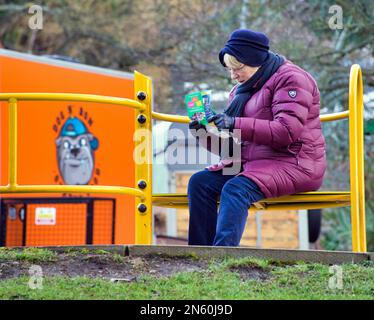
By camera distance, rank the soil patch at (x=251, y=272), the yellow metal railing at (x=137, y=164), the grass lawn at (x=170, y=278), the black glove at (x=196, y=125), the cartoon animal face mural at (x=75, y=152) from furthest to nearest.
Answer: the cartoon animal face mural at (x=75, y=152) → the yellow metal railing at (x=137, y=164) → the black glove at (x=196, y=125) → the soil patch at (x=251, y=272) → the grass lawn at (x=170, y=278)

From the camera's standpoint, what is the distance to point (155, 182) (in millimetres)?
12953

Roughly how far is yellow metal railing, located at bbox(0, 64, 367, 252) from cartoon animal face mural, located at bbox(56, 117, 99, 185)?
11.0 feet

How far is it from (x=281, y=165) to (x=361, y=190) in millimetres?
637

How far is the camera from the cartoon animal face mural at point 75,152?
982 cm

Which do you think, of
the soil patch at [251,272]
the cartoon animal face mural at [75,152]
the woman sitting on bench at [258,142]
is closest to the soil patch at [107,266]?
the soil patch at [251,272]

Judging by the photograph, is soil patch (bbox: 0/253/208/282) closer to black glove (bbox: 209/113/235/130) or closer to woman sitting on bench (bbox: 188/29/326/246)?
woman sitting on bench (bbox: 188/29/326/246)

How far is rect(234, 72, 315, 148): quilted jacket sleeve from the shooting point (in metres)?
5.57

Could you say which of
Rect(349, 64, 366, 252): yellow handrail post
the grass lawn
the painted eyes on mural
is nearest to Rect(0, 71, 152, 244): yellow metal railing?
the grass lawn

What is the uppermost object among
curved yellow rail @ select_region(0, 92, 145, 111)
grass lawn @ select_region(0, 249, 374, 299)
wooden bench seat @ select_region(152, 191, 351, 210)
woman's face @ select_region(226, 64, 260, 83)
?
woman's face @ select_region(226, 64, 260, 83)

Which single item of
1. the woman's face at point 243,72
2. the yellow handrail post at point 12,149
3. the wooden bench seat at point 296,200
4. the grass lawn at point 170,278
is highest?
the woman's face at point 243,72

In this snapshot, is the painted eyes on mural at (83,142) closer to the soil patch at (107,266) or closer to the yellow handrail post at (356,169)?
the yellow handrail post at (356,169)

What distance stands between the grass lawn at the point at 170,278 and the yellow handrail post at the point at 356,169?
68 cm

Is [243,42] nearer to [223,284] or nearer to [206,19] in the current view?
[223,284]

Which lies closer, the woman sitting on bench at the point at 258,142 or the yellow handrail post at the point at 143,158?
the woman sitting on bench at the point at 258,142
